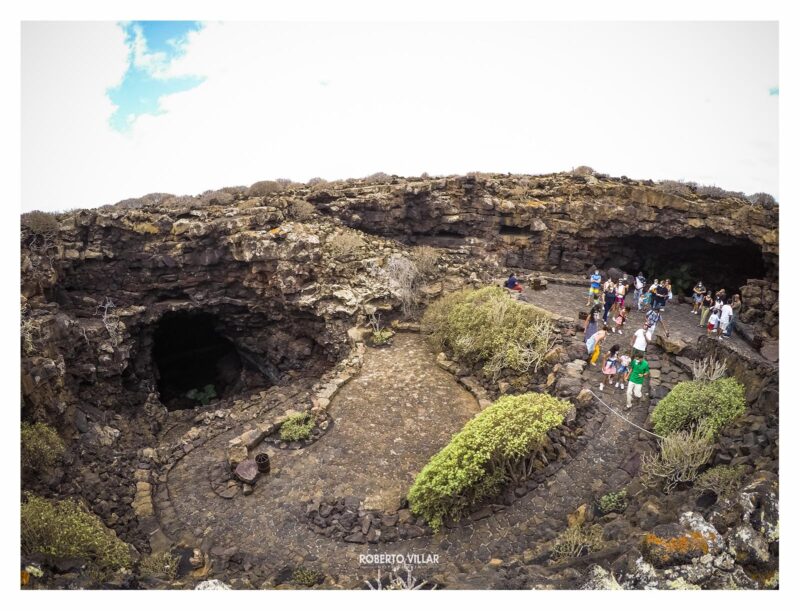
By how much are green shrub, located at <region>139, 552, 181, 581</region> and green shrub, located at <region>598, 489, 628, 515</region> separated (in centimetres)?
801

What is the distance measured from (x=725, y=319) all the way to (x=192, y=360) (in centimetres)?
2159

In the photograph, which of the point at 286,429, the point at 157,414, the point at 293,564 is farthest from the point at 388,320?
the point at 293,564

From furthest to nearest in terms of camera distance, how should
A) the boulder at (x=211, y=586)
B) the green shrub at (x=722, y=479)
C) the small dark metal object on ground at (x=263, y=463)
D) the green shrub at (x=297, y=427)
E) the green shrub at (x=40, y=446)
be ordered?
the green shrub at (x=297, y=427)
the small dark metal object on ground at (x=263, y=463)
the green shrub at (x=40, y=446)
the green shrub at (x=722, y=479)
the boulder at (x=211, y=586)

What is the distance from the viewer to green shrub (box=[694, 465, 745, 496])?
7.31 meters

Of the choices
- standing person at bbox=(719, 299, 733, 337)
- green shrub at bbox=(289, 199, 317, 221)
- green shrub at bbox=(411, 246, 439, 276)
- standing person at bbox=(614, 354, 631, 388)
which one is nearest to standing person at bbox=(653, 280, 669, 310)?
standing person at bbox=(719, 299, 733, 337)

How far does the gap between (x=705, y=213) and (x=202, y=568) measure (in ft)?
68.1

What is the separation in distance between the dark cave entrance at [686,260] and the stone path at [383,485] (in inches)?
390

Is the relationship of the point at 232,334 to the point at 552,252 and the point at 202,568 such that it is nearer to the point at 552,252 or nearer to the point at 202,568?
the point at 202,568

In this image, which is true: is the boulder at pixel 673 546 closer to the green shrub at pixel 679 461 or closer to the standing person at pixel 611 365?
the green shrub at pixel 679 461

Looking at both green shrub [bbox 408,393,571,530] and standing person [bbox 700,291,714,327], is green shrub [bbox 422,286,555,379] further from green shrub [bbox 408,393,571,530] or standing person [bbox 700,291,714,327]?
standing person [bbox 700,291,714,327]

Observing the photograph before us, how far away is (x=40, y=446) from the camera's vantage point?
1031cm

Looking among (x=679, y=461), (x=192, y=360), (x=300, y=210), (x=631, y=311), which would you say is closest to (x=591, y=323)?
(x=631, y=311)

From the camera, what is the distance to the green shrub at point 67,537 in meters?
7.62

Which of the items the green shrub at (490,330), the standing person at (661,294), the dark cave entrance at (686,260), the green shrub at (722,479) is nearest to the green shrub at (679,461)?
the green shrub at (722,479)
